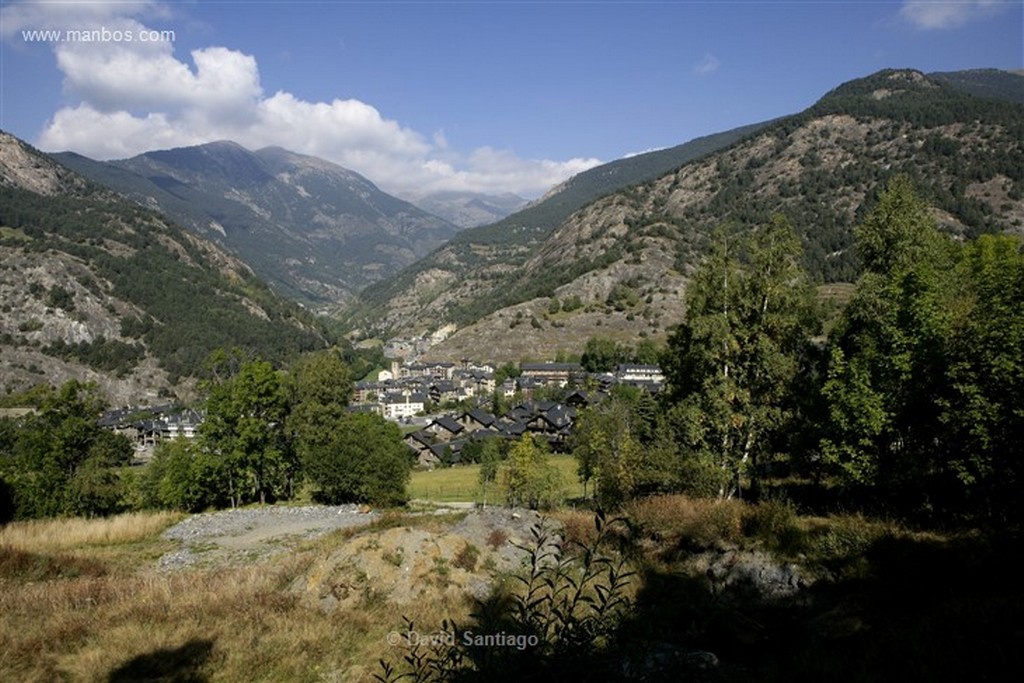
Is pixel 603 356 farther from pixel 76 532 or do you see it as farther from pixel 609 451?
pixel 76 532

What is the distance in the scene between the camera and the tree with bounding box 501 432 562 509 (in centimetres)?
3356

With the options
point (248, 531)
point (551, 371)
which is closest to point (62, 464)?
point (248, 531)

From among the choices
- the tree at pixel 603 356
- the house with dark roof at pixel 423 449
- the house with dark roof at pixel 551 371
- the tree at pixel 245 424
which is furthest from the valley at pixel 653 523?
the tree at pixel 603 356

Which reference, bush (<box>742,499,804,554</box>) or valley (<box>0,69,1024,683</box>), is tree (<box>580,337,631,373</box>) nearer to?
valley (<box>0,69,1024,683</box>)

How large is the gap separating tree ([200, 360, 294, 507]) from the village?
1264 inches

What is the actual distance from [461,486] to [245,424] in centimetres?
2674

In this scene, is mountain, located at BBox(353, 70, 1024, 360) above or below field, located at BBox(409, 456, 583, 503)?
above

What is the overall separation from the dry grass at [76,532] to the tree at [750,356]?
2167cm

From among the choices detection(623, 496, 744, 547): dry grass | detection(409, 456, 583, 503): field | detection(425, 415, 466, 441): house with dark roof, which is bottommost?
detection(425, 415, 466, 441): house with dark roof

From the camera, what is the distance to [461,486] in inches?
2191

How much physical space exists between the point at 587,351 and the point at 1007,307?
126922 millimetres

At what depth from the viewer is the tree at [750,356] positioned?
19.2 meters

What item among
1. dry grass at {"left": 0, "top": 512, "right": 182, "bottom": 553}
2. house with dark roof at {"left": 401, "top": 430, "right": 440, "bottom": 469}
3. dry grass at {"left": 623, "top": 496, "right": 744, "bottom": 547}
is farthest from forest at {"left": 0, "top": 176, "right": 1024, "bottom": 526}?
house with dark roof at {"left": 401, "top": 430, "right": 440, "bottom": 469}

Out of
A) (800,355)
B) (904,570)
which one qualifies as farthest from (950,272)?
(904,570)
